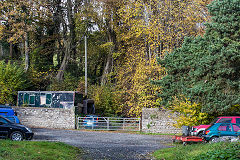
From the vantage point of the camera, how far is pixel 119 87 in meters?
35.4

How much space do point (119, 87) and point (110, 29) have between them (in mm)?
7752

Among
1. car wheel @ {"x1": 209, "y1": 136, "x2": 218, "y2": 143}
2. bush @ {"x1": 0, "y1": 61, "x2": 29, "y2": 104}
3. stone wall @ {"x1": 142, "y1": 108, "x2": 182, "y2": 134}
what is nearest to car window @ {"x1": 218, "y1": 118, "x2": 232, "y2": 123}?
car wheel @ {"x1": 209, "y1": 136, "x2": 218, "y2": 143}

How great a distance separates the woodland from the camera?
20.5 m

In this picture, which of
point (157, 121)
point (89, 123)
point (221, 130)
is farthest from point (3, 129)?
point (157, 121)

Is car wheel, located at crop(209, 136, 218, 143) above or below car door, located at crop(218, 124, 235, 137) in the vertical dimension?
below

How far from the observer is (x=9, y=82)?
33.1m

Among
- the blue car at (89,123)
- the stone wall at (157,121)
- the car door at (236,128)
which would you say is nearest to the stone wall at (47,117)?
the blue car at (89,123)

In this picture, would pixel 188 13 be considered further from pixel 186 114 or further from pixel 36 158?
pixel 36 158

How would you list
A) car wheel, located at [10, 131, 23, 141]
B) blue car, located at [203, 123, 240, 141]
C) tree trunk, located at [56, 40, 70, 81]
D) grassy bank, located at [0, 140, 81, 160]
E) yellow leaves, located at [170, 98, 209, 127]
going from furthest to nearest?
tree trunk, located at [56, 40, 70, 81], yellow leaves, located at [170, 98, 209, 127], blue car, located at [203, 123, 240, 141], car wheel, located at [10, 131, 23, 141], grassy bank, located at [0, 140, 81, 160]

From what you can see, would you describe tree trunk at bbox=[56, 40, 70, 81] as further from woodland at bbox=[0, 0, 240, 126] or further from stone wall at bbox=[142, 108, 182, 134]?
Result: stone wall at bbox=[142, 108, 182, 134]

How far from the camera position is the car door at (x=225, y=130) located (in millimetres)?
16766

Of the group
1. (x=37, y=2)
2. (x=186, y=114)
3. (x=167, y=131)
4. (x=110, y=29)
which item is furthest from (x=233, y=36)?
(x=37, y=2)

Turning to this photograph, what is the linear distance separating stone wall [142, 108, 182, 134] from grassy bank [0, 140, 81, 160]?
13694 mm

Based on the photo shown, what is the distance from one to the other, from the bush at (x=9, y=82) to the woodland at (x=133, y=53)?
0.10 m
